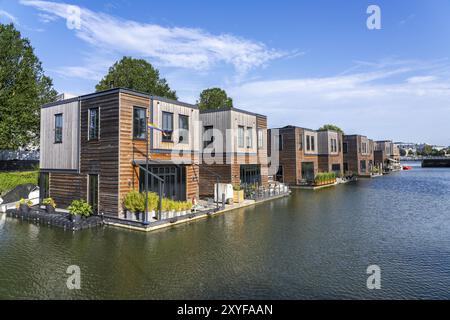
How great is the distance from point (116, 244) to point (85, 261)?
2066 mm

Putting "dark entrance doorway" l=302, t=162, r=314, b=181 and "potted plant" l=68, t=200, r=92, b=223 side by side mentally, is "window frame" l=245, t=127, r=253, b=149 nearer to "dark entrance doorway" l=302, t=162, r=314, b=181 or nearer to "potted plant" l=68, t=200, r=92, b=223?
"dark entrance doorway" l=302, t=162, r=314, b=181

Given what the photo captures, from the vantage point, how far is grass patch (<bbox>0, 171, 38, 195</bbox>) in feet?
78.8

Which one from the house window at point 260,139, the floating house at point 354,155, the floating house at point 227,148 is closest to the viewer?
the floating house at point 227,148

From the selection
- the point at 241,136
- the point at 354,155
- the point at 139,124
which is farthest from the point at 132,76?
the point at 354,155

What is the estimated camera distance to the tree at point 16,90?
31719 mm

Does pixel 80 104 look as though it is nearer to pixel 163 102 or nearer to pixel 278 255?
pixel 163 102

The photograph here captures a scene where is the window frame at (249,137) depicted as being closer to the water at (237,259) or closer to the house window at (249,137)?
the house window at (249,137)

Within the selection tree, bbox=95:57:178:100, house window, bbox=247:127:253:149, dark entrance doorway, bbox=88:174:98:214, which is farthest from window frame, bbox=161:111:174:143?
tree, bbox=95:57:178:100

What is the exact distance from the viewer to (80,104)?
18406 mm

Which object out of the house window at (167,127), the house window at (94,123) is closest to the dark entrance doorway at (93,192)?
the house window at (94,123)

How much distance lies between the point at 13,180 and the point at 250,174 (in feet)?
67.6

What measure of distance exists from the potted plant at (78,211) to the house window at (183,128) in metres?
7.42

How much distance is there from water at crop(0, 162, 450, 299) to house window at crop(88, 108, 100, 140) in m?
5.74
